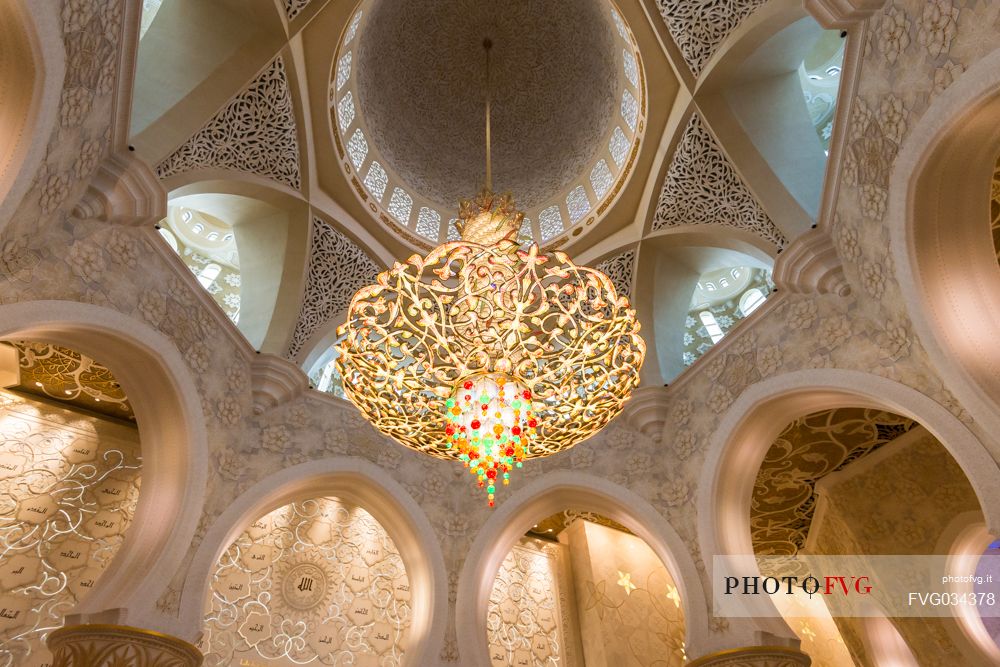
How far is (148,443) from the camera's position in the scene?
18.4 feet

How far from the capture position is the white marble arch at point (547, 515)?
586 centimetres

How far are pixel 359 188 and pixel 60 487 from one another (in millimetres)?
4257

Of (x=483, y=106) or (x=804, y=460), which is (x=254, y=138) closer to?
(x=483, y=106)

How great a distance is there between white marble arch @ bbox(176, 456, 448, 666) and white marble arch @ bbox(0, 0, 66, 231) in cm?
304

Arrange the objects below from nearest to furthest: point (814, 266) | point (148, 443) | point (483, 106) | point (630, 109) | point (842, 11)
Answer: point (842, 11) < point (814, 266) < point (148, 443) < point (630, 109) < point (483, 106)

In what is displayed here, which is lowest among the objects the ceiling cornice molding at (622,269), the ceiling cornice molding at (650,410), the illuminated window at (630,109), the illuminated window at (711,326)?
the ceiling cornice molding at (650,410)

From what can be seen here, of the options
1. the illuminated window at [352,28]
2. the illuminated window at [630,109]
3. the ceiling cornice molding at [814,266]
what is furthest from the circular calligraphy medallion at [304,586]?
the illuminated window at [630,109]

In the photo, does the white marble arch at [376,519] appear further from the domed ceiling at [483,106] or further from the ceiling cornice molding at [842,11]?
the ceiling cornice molding at [842,11]

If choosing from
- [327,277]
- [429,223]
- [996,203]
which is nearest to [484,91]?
[429,223]

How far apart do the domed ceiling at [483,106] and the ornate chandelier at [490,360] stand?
3.80m

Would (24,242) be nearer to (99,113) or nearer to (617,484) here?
(99,113)

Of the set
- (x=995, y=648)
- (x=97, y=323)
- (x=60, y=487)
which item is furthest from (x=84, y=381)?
(x=995, y=648)

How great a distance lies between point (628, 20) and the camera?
6.64 m

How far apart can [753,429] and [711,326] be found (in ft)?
7.30
